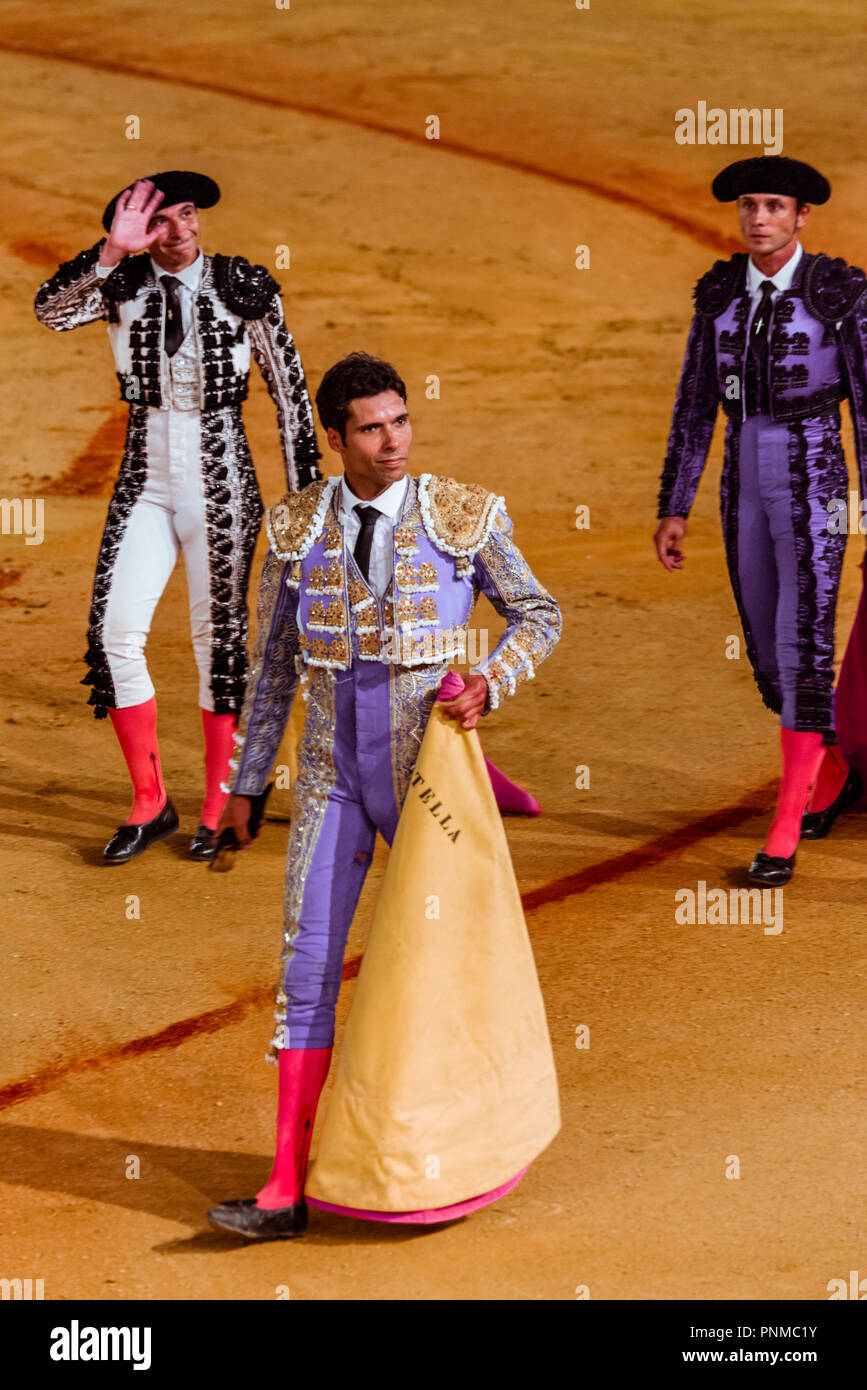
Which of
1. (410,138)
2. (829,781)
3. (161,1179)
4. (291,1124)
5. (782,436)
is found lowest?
(161,1179)

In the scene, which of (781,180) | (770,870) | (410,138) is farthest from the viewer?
(410,138)

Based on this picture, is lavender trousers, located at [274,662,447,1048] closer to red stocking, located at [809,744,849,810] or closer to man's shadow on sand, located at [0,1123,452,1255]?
man's shadow on sand, located at [0,1123,452,1255]

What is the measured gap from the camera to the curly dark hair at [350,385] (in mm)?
4189

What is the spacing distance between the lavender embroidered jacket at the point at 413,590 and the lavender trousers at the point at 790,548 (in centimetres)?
192

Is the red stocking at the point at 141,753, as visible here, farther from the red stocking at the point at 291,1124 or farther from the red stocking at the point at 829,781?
the red stocking at the point at 291,1124

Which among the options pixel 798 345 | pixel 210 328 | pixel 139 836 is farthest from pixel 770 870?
pixel 210 328

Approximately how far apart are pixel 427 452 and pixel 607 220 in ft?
13.4

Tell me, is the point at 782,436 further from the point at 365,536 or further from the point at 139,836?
the point at 139,836

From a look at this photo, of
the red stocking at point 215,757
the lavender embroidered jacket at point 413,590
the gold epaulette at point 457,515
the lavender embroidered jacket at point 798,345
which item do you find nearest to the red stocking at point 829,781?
the lavender embroidered jacket at point 798,345

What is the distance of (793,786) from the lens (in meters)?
6.23

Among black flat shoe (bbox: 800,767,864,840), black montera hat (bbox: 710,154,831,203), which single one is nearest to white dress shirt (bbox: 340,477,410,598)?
black montera hat (bbox: 710,154,831,203)

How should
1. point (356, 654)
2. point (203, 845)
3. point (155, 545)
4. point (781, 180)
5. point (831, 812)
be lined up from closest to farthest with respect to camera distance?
point (356, 654), point (781, 180), point (155, 545), point (203, 845), point (831, 812)

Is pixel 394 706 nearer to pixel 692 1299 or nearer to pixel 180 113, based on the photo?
pixel 692 1299

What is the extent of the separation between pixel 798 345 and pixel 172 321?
1.82 metres
